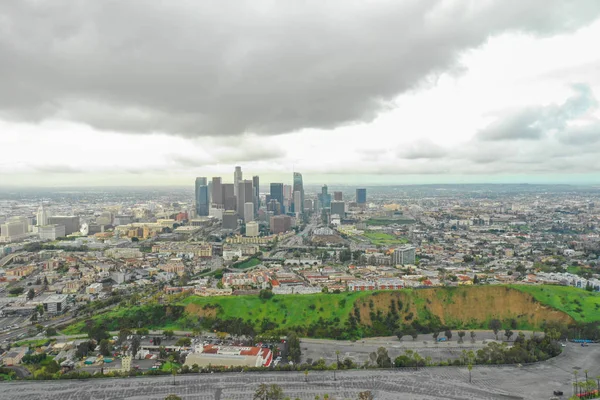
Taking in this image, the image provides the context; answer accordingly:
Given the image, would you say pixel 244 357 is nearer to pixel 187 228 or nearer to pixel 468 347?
pixel 468 347

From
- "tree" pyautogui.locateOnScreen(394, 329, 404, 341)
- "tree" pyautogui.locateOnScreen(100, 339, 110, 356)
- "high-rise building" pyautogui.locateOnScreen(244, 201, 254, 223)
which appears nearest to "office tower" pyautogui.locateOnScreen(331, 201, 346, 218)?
"high-rise building" pyautogui.locateOnScreen(244, 201, 254, 223)

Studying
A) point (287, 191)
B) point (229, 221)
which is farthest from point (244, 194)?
point (287, 191)

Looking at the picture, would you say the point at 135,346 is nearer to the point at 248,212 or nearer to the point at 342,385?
the point at 342,385

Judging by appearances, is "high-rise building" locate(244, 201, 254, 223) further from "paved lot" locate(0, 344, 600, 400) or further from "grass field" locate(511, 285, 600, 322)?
"paved lot" locate(0, 344, 600, 400)

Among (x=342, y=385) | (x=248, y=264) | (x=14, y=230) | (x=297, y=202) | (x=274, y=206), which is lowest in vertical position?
(x=248, y=264)

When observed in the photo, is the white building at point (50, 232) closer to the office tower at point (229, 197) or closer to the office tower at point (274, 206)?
the office tower at point (229, 197)

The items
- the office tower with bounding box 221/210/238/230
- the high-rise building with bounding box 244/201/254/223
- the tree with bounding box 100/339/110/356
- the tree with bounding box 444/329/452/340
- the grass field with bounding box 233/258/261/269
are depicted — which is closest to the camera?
the tree with bounding box 100/339/110/356

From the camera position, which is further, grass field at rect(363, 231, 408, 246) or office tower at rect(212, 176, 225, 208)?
office tower at rect(212, 176, 225, 208)

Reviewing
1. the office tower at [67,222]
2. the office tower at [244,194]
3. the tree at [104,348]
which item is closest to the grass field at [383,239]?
the office tower at [244,194]
